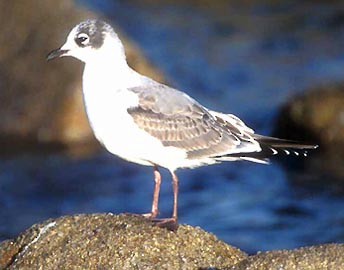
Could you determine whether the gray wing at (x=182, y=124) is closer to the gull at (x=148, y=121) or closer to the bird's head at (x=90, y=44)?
the gull at (x=148, y=121)

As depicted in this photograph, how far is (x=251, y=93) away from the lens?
19047 millimetres

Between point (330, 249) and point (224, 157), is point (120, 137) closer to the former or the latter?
point (224, 157)

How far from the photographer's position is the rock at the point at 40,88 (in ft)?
53.2

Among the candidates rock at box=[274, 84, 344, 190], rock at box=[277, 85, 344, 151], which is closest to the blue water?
Result: rock at box=[274, 84, 344, 190]

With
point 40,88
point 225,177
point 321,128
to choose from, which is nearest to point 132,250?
point 225,177

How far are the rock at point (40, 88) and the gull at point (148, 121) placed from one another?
6.54m

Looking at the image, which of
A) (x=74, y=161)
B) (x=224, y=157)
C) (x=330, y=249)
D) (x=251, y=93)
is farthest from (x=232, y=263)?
(x=251, y=93)

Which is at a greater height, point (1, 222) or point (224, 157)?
point (1, 222)

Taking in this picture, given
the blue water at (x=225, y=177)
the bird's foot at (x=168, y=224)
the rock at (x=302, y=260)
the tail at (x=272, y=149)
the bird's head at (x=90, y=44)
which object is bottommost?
the rock at (x=302, y=260)

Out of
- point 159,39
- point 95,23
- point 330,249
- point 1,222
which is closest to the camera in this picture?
point 330,249

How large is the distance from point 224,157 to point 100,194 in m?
5.63

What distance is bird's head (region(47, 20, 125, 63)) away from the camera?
373 inches

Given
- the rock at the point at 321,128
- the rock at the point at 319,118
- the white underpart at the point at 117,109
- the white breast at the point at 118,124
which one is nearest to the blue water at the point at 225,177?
the rock at the point at 321,128

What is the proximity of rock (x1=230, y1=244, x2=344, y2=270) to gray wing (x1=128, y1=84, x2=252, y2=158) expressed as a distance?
1.60 meters
